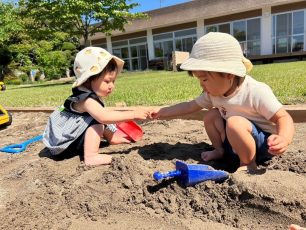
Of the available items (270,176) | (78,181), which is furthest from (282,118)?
(78,181)

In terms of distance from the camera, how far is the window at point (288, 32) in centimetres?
1892

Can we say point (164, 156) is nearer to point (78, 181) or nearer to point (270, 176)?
point (78, 181)

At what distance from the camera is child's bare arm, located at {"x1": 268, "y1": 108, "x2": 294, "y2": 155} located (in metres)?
1.69

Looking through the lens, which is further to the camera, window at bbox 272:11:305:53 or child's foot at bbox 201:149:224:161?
window at bbox 272:11:305:53

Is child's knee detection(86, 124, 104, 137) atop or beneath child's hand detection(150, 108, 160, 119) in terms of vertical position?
beneath

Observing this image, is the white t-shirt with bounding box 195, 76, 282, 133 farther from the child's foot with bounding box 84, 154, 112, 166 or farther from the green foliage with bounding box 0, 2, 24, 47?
the green foliage with bounding box 0, 2, 24, 47

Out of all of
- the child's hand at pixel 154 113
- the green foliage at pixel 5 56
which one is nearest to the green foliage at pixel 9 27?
the green foliage at pixel 5 56

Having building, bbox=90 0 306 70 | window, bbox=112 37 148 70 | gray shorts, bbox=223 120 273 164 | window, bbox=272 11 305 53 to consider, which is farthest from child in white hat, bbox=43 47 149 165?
window, bbox=112 37 148 70

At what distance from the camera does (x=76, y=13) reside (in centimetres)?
1523

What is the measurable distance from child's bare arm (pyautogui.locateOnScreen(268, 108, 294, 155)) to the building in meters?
18.2

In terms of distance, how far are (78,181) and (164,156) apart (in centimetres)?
59

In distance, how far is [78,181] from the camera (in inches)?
83.0

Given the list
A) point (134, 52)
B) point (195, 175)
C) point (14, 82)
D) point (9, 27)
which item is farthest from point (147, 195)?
point (134, 52)

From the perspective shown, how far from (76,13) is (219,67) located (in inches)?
568
